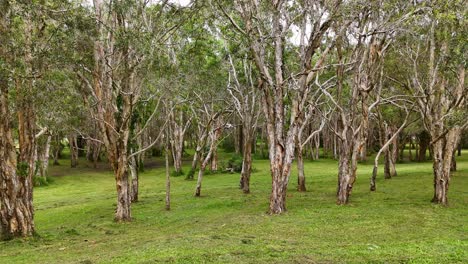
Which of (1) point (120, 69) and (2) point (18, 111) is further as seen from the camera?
(1) point (120, 69)

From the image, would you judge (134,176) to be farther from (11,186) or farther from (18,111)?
(18,111)

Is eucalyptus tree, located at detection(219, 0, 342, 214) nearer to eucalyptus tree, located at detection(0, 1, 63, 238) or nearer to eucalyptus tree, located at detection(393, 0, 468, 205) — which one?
eucalyptus tree, located at detection(393, 0, 468, 205)

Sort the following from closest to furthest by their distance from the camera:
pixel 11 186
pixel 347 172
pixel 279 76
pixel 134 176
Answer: pixel 11 186 < pixel 279 76 < pixel 347 172 < pixel 134 176

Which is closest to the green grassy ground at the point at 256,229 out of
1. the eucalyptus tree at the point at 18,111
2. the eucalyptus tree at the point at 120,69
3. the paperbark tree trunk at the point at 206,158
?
the paperbark tree trunk at the point at 206,158

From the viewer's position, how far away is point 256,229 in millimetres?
16859

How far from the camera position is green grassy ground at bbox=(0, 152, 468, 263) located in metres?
12.1

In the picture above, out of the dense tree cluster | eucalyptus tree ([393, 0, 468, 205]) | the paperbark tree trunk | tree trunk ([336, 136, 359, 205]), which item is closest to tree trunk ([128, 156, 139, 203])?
the dense tree cluster

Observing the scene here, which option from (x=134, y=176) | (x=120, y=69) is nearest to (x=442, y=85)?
(x=120, y=69)


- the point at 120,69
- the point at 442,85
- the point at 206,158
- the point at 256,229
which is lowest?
the point at 256,229

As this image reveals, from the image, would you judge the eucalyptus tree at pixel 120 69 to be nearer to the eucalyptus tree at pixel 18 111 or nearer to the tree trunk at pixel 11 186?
the eucalyptus tree at pixel 18 111

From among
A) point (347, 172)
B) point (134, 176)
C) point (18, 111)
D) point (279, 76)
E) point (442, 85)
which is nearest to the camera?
point (18, 111)

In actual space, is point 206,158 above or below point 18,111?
below

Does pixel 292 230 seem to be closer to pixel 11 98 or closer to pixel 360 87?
pixel 360 87

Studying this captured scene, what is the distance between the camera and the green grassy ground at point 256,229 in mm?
12148
